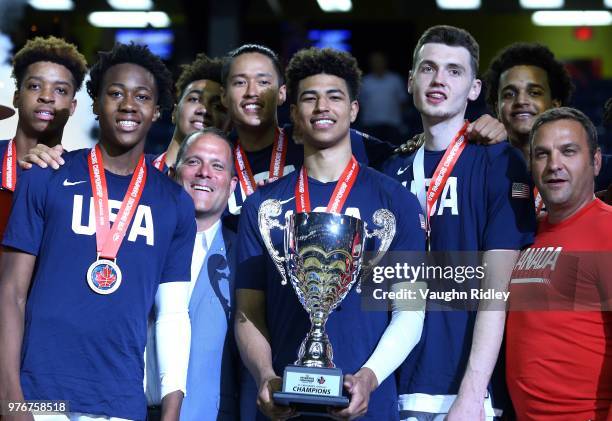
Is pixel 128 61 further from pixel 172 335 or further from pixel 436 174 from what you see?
pixel 436 174

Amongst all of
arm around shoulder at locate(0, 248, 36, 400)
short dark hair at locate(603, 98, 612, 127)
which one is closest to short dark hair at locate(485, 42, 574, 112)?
short dark hair at locate(603, 98, 612, 127)

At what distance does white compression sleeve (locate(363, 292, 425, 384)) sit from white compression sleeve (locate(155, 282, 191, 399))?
65 centimetres

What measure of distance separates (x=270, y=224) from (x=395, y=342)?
58cm

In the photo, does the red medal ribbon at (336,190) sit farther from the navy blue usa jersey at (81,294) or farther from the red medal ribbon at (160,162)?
the red medal ribbon at (160,162)

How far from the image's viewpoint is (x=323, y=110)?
11.3 feet

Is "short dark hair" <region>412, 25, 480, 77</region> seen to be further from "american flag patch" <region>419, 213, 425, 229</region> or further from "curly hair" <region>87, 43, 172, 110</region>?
"curly hair" <region>87, 43, 172, 110</region>

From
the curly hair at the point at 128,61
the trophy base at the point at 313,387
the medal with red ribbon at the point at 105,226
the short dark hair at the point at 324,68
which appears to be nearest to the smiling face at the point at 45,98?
the curly hair at the point at 128,61

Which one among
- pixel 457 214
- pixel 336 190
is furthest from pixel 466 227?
pixel 336 190

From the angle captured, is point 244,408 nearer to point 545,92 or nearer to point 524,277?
point 524,277

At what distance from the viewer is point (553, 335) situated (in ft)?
10.5

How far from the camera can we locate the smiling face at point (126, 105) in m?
3.36

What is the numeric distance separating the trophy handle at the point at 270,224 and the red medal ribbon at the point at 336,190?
0.09 metres

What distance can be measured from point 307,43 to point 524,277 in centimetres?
906

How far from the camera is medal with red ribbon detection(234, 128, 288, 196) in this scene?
4000mm
